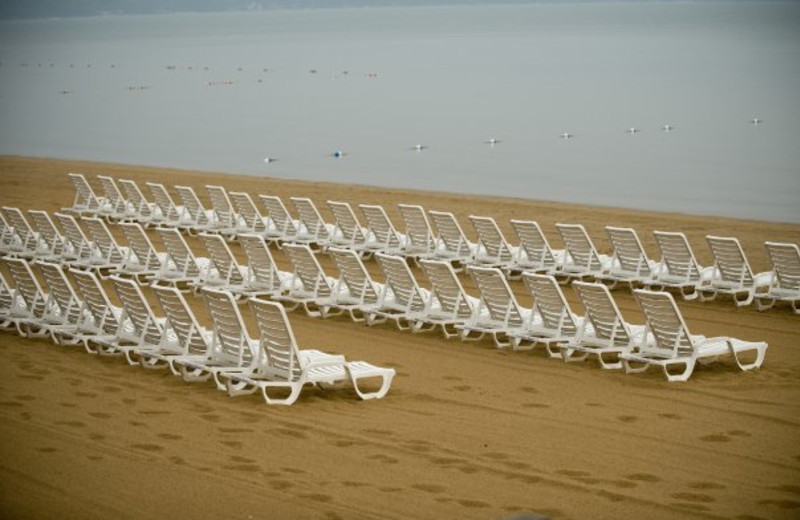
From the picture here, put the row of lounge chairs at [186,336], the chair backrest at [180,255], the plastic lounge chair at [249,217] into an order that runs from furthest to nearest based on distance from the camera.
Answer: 1. the plastic lounge chair at [249,217]
2. the chair backrest at [180,255]
3. the row of lounge chairs at [186,336]

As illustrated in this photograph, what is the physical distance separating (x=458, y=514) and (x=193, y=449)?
7.54 feet

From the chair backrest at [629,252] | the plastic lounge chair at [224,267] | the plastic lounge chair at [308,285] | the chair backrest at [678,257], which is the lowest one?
the chair backrest at [678,257]

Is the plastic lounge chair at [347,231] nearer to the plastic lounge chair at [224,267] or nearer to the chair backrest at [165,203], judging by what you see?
the plastic lounge chair at [224,267]

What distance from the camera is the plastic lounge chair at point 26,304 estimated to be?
45.3 ft

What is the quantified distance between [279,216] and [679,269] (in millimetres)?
6852

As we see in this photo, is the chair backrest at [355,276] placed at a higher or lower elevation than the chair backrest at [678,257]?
higher

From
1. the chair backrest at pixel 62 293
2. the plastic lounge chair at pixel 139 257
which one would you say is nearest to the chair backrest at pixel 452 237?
the plastic lounge chair at pixel 139 257

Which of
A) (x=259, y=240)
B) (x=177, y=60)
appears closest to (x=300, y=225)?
(x=259, y=240)

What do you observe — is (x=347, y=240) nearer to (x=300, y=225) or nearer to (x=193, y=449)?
(x=300, y=225)

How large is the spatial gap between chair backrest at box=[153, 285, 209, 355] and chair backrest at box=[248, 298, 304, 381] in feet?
2.58

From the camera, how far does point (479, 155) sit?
45.7 m

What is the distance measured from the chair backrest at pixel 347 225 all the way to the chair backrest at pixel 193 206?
3.20 meters

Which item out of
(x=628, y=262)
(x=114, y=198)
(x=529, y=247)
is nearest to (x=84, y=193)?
(x=114, y=198)

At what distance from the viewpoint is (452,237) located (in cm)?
1833
